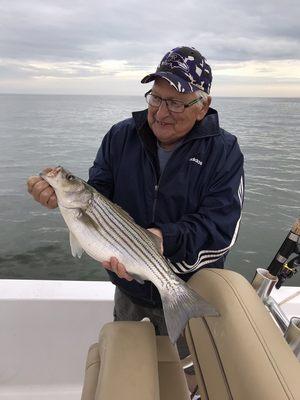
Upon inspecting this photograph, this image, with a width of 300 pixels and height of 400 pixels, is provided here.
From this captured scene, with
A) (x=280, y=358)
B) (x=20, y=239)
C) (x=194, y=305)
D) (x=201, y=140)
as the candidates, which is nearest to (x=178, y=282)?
(x=194, y=305)

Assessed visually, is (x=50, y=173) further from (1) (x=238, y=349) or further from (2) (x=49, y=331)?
(2) (x=49, y=331)

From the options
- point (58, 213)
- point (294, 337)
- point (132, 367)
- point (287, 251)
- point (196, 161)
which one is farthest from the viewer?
point (58, 213)

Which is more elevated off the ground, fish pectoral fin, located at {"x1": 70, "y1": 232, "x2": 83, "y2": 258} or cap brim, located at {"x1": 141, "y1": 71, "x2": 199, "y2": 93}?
cap brim, located at {"x1": 141, "y1": 71, "x2": 199, "y2": 93}

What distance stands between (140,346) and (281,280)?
1.27m

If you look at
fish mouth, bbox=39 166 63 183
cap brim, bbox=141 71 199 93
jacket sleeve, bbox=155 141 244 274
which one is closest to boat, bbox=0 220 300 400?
jacket sleeve, bbox=155 141 244 274

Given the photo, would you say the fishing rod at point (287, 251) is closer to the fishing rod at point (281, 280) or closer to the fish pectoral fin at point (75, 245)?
the fishing rod at point (281, 280)

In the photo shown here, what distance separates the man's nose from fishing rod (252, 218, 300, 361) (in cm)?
100

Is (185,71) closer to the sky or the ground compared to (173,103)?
closer to the sky

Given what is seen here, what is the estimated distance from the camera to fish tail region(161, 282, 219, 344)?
1688 millimetres

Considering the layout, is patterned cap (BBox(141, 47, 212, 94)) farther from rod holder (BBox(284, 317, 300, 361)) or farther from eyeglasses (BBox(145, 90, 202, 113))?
rod holder (BBox(284, 317, 300, 361))

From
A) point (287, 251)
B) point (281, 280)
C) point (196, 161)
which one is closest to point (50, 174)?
point (196, 161)

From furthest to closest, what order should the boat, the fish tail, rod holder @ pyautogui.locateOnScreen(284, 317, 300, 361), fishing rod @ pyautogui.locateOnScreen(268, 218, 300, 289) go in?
fishing rod @ pyautogui.locateOnScreen(268, 218, 300, 289) → the fish tail → rod holder @ pyautogui.locateOnScreen(284, 317, 300, 361) → the boat

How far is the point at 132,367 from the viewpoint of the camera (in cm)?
172

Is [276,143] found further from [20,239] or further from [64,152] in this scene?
[20,239]
